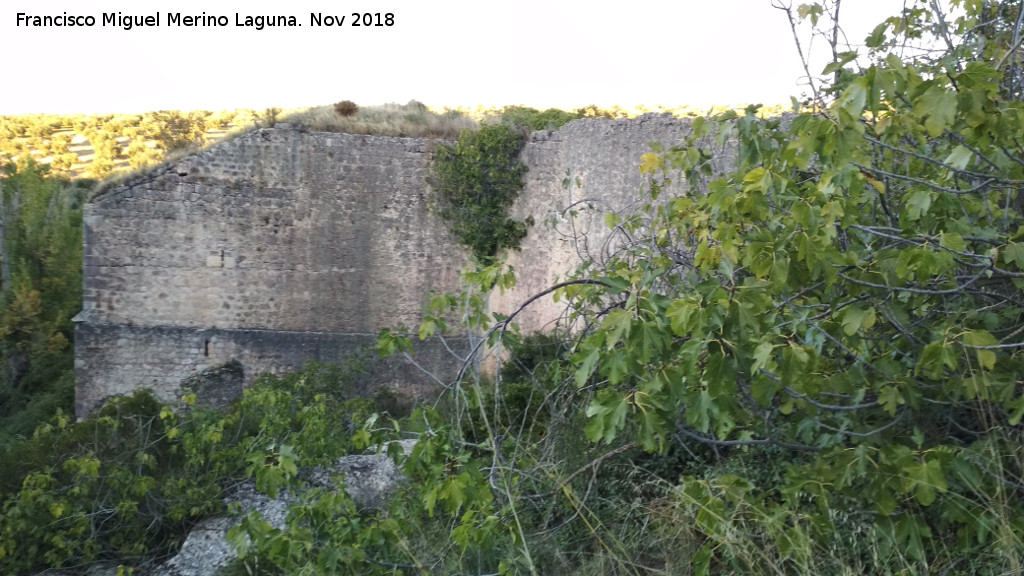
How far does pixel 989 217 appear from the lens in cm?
296

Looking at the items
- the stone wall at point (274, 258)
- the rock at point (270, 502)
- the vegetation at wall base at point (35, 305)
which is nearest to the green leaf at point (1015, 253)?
the rock at point (270, 502)

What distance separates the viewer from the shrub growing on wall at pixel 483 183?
10.3 m

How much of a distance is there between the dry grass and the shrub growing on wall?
439 millimetres

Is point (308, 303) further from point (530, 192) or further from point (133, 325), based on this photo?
point (530, 192)

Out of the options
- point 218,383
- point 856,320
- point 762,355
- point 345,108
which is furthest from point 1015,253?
point 345,108

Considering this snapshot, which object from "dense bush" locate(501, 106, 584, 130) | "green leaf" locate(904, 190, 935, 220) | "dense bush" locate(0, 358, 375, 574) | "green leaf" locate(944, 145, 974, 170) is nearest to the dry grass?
"dense bush" locate(501, 106, 584, 130)

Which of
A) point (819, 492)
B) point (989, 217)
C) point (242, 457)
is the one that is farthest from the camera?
point (242, 457)

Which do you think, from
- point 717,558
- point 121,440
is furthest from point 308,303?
point 717,558

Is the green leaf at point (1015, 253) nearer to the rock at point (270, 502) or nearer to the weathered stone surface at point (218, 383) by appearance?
the rock at point (270, 502)

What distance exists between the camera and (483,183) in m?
10.4

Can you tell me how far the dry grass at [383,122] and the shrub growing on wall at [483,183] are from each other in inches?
17.3

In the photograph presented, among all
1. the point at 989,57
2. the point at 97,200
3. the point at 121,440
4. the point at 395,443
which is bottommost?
the point at 121,440

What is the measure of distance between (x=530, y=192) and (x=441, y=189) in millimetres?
1293

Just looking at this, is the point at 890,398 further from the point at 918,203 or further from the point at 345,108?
the point at 345,108
